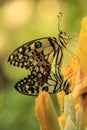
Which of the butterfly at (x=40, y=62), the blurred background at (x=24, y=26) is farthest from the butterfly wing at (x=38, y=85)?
the blurred background at (x=24, y=26)

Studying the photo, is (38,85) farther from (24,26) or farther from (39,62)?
(24,26)

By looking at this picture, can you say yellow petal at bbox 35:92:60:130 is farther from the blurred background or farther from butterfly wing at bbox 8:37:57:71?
the blurred background

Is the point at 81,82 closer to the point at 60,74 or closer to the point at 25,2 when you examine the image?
the point at 60,74

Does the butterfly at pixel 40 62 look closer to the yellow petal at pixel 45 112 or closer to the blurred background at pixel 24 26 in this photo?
the yellow petal at pixel 45 112

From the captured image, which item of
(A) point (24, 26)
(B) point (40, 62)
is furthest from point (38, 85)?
(A) point (24, 26)

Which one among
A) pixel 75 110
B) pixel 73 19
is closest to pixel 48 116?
pixel 75 110

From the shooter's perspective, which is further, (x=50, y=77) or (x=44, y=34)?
(x=44, y=34)
